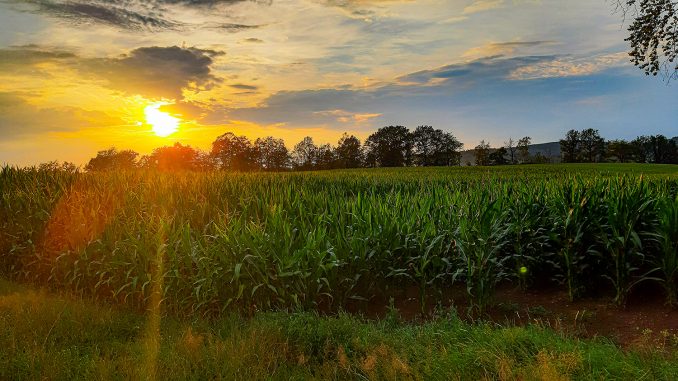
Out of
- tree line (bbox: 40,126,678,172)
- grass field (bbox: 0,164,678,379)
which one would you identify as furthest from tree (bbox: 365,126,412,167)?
grass field (bbox: 0,164,678,379)

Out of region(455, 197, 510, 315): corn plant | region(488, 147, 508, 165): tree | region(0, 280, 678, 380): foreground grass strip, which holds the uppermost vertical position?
region(488, 147, 508, 165): tree

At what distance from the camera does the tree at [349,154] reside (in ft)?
255

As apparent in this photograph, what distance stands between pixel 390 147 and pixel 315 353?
268 feet

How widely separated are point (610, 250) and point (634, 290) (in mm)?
786

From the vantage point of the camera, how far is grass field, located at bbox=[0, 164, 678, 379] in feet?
14.2

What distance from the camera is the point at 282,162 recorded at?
244 feet

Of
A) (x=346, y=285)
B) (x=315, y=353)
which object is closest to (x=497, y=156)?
(x=346, y=285)

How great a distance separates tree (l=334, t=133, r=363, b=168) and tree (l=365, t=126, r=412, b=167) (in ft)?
10.8

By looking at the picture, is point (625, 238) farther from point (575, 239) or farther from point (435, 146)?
point (435, 146)

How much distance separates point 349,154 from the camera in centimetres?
7831

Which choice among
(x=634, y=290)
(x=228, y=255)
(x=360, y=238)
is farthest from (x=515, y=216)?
(x=228, y=255)

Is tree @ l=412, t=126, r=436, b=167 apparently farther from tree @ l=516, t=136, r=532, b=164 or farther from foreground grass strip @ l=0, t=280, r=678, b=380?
foreground grass strip @ l=0, t=280, r=678, b=380

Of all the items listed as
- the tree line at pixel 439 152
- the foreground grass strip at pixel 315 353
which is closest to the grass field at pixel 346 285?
the foreground grass strip at pixel 315 353

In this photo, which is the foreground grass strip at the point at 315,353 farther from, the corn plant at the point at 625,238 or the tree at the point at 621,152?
the tree at the point at 621,152
